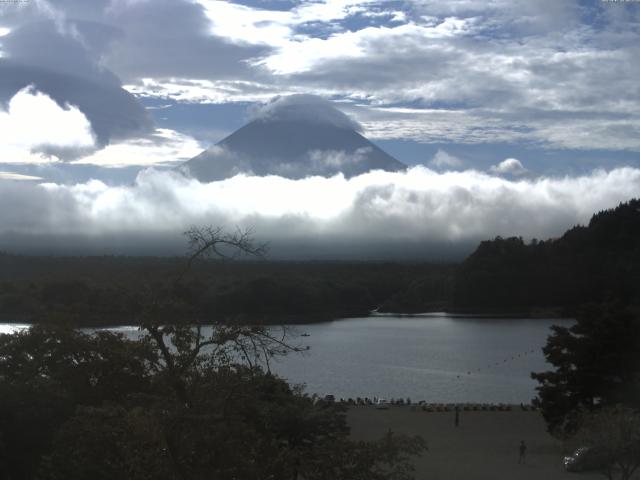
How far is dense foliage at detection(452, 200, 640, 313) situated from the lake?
18.7 ft

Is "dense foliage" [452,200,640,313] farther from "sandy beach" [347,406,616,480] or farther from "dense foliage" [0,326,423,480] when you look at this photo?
"dense foliage" [0,326,423,480]

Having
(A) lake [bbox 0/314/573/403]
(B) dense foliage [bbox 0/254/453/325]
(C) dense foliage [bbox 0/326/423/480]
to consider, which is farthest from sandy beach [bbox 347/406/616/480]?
(C) dense foliage [bbox 0/326/423/480]

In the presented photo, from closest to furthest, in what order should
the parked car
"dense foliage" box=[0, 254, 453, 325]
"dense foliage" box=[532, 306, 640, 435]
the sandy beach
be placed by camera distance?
the parked car → the sandy beach → "dense foliage" box=[532, 306, 640, 435] → "dense foliage" box=[0, 254, 453, 325]

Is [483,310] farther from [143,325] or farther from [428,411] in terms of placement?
[143,325]

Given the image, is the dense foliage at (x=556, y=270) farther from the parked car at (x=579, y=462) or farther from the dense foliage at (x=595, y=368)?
the parked car at (x=579, y=462)

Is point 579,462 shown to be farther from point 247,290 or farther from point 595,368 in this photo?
point 247,290

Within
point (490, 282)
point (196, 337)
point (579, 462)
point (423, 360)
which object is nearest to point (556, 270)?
point (490, 282)

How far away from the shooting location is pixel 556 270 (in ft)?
189

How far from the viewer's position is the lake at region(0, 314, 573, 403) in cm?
2655

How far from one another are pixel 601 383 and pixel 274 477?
12.3 metres

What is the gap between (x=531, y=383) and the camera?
92.8 feet

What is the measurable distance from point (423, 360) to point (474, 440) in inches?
695

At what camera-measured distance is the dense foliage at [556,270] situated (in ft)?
184

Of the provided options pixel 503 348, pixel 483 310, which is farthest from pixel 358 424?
pixel 483 310
